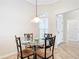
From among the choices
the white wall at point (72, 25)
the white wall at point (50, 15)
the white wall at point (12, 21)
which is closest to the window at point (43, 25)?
the white wall at point (50, 15)

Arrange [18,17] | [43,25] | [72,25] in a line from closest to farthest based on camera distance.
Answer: [18,17]
[43,25]
[72,25]

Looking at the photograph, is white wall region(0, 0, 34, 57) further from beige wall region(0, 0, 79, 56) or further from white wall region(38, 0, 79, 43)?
white wall region(38, 0, 79, 43)

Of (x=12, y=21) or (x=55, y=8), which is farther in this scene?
(x=55, y=8)

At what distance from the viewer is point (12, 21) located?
584 cm

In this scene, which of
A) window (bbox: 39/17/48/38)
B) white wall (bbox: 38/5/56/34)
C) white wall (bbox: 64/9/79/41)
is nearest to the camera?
white wall (bbox: 38/5/56/34)

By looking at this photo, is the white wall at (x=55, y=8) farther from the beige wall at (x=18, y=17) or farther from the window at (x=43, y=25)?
the window at (x=43, y=25)

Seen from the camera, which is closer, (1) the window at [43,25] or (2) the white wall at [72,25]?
(1) the window at [43,25]

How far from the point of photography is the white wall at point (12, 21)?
5391 millimetres

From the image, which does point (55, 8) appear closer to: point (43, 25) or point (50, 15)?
point (50, 15)

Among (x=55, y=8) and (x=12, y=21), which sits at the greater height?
(x=55, y=8)

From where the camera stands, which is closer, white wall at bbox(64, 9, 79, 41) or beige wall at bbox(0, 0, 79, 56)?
beige wall at bbox(0, 0, 79, 56)

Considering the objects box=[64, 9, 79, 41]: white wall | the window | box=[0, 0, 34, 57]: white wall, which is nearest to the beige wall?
box=[0, 0, 34, 57]: white wall

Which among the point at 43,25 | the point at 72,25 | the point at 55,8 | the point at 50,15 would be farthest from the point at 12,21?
the point at 72,25

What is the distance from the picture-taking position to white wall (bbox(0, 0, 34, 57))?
5391 millimetres
